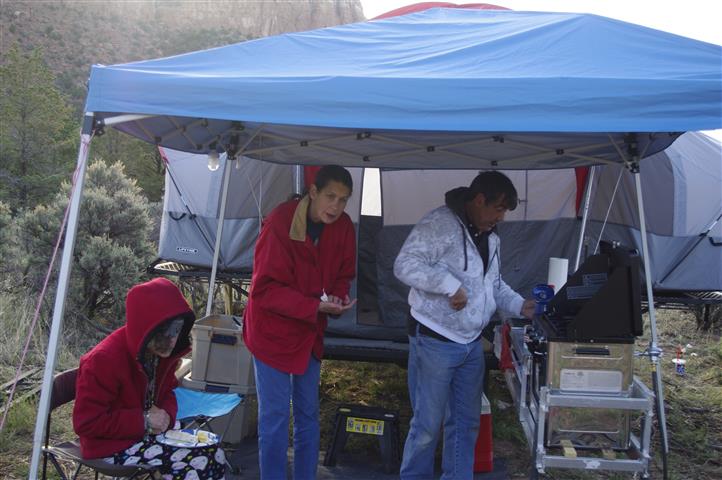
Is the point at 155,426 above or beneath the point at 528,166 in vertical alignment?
beneath

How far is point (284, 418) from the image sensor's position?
2982mm

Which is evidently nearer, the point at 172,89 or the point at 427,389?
the point at 172,89

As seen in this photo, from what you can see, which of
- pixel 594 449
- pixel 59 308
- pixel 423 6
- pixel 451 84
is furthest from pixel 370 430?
pixel 423 6

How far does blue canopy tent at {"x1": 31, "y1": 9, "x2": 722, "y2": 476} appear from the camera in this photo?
248cm

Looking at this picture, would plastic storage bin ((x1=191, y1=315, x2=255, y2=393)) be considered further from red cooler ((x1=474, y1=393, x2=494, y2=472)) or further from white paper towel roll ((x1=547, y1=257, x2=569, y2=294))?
white paper towel roll ((x1=547, y1=257, x2=569, y2=294))

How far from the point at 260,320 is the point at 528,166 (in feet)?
7.07

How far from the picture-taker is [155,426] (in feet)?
8.96

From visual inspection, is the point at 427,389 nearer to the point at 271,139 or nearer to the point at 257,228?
the point at 271,139

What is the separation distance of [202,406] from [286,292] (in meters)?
1.19

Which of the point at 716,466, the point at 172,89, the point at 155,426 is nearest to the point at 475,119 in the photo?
the point at 172,89

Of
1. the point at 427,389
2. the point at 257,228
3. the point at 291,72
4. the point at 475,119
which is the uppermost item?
the point at 291,72

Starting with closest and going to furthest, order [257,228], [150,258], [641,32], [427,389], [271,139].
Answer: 1. [427,389]
2. [641,32]
3. [271,139]
4. [257,228]
5. [150,258]

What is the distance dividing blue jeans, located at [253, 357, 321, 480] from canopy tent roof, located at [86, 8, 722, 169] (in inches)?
45.2

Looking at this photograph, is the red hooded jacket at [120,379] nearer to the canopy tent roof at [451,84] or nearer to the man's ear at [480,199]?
the canopy tent roof at [451,84]
